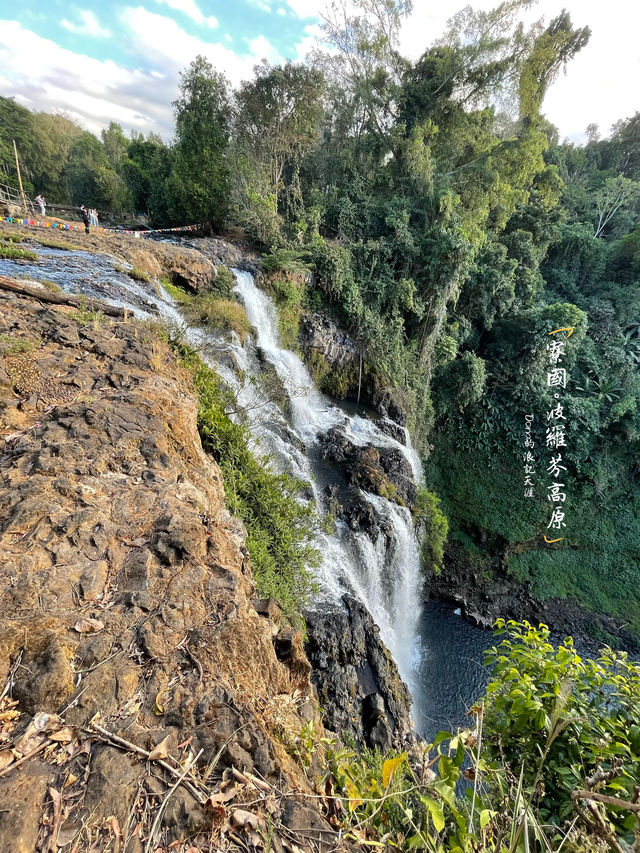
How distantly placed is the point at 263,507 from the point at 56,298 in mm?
4228

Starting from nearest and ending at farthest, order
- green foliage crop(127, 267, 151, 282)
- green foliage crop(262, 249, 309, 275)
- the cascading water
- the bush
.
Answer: the cascading water → green foliage crop(127, 267, 151, 282) → the bush → green foliage crop(262, 249, 309, 275)

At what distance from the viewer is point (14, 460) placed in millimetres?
2941

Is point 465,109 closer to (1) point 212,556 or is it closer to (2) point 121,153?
(1) point 212,556

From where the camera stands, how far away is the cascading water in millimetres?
6539

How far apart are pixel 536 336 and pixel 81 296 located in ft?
41.1

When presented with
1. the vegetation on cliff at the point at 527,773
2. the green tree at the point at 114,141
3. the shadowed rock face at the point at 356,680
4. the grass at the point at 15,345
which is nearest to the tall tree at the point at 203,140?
the grass at the point at 15,345

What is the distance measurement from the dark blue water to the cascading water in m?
0.37

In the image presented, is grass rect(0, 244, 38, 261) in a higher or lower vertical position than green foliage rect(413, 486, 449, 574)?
higher

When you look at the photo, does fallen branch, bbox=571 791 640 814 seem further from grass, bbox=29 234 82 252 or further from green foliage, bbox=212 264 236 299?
grass, bbox=29 234 82 252

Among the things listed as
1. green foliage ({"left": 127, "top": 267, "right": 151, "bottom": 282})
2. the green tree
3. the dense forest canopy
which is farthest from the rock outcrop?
the green tree

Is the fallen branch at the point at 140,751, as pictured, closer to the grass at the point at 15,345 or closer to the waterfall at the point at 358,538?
the grass at the point at 15,345

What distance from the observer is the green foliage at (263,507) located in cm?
473

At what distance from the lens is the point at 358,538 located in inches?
277

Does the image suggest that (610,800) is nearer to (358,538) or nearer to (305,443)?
(358,538)
